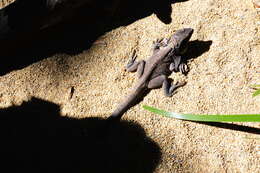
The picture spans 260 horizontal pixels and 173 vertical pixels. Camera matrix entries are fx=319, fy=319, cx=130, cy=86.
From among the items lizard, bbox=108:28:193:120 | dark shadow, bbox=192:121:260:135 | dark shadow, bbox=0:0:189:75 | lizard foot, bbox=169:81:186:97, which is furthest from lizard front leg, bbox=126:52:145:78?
dark shadow, bbox=192:121:260:135

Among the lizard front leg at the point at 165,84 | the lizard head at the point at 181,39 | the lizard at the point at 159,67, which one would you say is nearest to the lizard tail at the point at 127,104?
the lizard at the point at 159,67

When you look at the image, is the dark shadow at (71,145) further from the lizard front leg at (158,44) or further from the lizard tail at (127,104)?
Answer: the lizard front leg at (158,44)

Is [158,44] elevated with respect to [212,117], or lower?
elevated

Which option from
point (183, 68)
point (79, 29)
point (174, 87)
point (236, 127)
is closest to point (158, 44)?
point (183, 68)

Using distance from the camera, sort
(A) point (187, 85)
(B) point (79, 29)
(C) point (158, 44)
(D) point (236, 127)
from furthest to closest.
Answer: (B) point (79, 29) → (C) point (158, 44) → (A) point (187, 85) → (D) point (236, 127)

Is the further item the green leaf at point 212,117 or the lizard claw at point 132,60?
the lizard claw at point 132,60

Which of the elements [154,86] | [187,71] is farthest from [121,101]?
[187,71]

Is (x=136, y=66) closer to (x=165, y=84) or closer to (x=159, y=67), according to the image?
(x=159, y=67)
